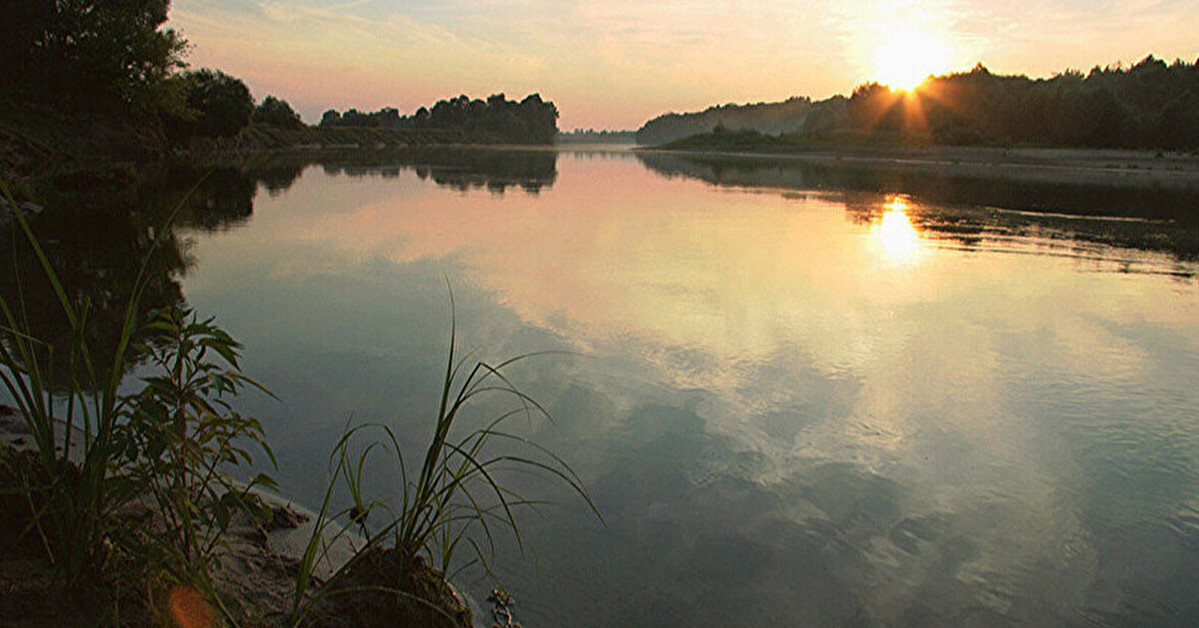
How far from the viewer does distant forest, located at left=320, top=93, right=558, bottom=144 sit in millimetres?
176750

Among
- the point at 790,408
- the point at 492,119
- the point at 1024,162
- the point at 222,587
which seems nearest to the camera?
the point at 222,587

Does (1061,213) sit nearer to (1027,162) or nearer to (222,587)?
(222,587)

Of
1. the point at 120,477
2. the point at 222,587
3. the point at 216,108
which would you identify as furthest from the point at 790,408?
the point at 216,108

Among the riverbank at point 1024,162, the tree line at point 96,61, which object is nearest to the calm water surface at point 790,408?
the tree line at point 96,61

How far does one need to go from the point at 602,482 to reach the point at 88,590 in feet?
8.75

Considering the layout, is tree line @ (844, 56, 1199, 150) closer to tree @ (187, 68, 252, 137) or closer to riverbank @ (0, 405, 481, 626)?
tree @ (187, 68, 252, 137)

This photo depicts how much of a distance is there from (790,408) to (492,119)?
18194 cm

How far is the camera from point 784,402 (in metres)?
5.75

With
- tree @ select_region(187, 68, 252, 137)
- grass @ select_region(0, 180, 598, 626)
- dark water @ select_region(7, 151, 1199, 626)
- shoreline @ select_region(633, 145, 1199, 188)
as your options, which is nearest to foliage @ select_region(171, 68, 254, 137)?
tree @ select_region(187, 68, 252, 137)

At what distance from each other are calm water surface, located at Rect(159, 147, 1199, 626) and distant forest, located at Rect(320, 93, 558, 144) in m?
157

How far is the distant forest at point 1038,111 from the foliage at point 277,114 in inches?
2929

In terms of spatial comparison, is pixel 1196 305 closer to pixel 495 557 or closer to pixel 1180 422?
pixel 1180 422

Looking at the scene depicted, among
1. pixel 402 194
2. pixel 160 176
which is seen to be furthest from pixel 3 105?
pixel 402 194

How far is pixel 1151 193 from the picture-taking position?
33.5 m
